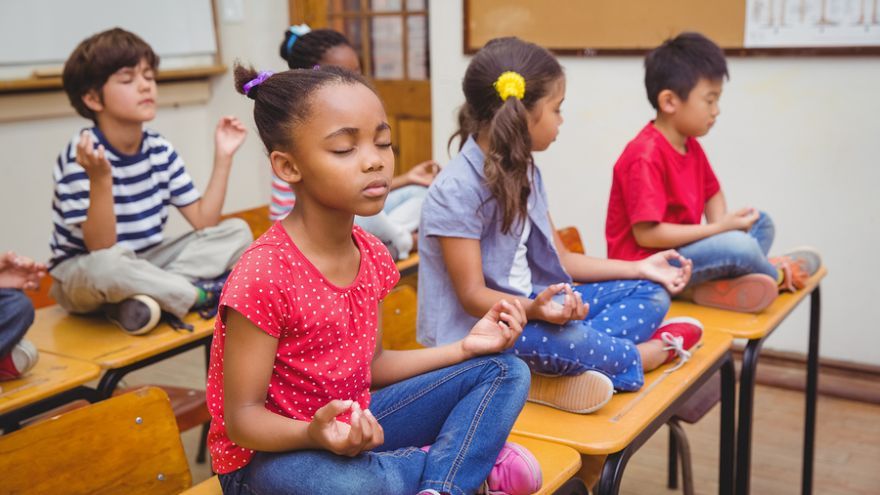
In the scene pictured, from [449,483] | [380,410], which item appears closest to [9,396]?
[380,410]

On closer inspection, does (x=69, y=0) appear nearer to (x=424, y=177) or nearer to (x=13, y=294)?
(x=424, y=177)

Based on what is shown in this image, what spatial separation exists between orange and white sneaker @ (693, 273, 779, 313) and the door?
2.19 meters

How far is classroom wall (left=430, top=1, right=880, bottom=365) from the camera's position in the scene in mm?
3055

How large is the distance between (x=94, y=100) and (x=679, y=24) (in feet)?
6.50

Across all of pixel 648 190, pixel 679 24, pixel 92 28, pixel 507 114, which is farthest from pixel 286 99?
pixel 92 28

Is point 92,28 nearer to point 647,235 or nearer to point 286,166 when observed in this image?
point 647,235

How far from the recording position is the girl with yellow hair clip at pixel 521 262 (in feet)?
5.33

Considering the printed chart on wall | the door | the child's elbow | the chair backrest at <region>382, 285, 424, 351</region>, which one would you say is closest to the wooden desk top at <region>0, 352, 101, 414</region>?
the chair backrest at <region>382, 285, 424, 351</region>

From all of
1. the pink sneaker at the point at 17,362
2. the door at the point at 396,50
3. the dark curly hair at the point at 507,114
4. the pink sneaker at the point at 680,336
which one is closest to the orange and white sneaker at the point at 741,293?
the pink sneaker at the point at 680,336

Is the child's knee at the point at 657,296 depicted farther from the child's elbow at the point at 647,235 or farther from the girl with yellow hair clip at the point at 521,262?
the child's elbow at the point at 647,235

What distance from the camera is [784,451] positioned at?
2.84 meters

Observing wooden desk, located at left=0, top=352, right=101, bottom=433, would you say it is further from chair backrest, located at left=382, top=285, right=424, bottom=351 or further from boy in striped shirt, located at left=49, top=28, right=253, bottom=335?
chair backrest, located at left=382, top=285, right=424, bottom=351

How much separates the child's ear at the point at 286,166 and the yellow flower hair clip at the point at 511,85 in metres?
0.67

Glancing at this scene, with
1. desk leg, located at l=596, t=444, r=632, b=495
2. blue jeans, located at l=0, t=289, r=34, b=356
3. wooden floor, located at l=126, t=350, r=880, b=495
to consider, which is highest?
blue jeans, located at l=0, t=289, r=34, b=356
